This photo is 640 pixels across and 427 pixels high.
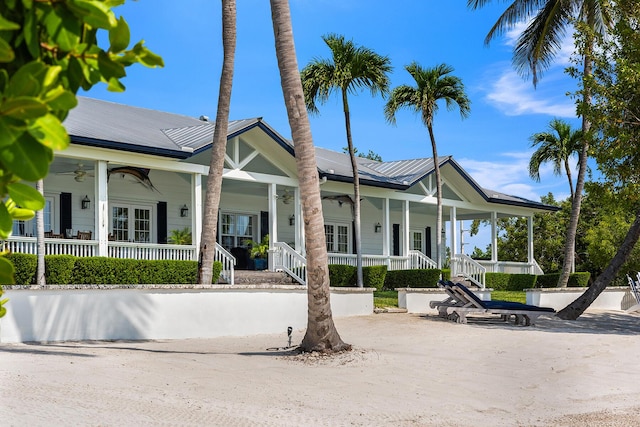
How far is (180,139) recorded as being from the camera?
22.4 metres

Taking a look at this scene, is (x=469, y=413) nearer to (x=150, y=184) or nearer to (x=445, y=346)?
(x=445, y=346)

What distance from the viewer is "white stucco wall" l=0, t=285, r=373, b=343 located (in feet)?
45.7

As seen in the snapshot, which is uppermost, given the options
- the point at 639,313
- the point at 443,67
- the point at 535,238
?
the point at 443,67

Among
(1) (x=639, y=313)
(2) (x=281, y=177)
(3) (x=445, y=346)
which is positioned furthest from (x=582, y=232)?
(3) (x=445, y=346)

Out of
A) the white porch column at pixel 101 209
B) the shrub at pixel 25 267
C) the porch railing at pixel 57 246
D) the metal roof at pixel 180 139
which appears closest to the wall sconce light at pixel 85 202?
the metal roof at pixel 180 139

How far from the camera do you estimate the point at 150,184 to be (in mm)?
22250

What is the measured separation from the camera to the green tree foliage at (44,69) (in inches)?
61.9

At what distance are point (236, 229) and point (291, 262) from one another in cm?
449

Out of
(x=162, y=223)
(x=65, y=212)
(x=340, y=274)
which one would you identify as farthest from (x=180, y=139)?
(x=340, y=274)

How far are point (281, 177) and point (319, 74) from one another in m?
3.40

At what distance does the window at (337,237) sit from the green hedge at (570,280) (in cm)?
909

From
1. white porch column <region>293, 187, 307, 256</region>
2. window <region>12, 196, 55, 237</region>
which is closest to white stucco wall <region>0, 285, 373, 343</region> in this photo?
white porch column <region>293, 187, 307, 256</region>

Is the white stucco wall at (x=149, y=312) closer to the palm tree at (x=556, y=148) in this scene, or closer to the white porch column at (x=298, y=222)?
the white porch column at (x=298, y=222)

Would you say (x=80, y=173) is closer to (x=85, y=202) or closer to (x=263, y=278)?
(x=85, y=202)
